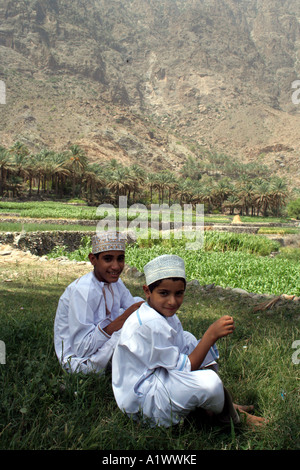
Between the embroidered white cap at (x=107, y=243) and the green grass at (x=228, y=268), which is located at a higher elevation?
the embroidered white cap at (x=107, y=243)

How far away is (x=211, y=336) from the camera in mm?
2387

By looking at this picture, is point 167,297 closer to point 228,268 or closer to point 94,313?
point 94,313

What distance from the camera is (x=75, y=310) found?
296 cm

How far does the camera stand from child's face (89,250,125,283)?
3.17m

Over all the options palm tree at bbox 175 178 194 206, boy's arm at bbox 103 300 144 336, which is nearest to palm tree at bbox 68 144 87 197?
palm tree at bbox 175 178 194 206

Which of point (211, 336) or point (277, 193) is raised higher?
point (277, 193)

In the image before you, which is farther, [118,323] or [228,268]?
[228,268]

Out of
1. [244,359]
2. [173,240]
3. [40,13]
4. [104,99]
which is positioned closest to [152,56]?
[40,13]

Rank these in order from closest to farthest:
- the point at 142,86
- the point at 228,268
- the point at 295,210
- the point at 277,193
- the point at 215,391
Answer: the point at 215,391
the point at 228,268
the point at 277,193
the point at 295,210
the point at 142,86

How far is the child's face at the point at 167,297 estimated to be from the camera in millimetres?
2525

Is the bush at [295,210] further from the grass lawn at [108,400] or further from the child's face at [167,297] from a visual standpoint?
the child's face at [167,297]

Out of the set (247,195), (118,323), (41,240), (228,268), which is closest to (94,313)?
(118,323)

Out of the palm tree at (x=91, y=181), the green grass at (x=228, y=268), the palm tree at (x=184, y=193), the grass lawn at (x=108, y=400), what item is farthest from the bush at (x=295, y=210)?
the grass lawn at (x=108, y=400)

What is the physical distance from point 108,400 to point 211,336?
1038 mm
